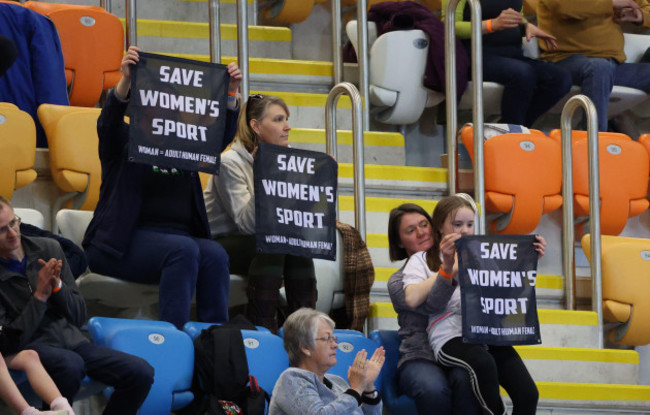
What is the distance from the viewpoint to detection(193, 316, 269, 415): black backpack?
412 centimetres

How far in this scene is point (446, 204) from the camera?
4.70m

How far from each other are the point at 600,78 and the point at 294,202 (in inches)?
101

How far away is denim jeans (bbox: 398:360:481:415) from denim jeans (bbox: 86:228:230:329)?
0.67 m

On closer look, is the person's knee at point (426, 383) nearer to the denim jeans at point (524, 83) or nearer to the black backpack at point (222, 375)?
the black backpack at point (222, 375)

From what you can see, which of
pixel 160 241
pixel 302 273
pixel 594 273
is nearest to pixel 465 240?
pixel 302 273

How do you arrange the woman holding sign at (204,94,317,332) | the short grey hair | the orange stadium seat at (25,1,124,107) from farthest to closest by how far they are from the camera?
the orange stadium seat at (25,1,124,107), the woman holding sign at (204,94,317,332), the short grey hair

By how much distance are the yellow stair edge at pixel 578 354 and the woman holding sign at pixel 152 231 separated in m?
1.23

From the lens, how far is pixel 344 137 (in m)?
6.09

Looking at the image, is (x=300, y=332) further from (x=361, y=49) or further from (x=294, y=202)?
(x=361, y=49)

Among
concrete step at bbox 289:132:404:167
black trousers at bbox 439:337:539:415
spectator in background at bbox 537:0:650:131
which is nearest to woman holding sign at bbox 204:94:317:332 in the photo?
black trousers at bbox 439:337:539:415

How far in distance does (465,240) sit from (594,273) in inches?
52.5

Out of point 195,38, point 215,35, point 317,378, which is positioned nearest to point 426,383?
point 317,378

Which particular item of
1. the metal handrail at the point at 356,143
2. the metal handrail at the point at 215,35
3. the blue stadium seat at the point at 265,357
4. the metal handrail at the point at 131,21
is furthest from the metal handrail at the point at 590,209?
the metal handrail at the point at 131,21

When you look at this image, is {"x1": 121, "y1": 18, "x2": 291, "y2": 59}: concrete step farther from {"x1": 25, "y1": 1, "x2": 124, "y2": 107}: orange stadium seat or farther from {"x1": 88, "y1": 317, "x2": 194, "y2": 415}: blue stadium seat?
{"x1": 88, "y1": 317, "x2": 194, "y2": 415}: blue stadium seat
